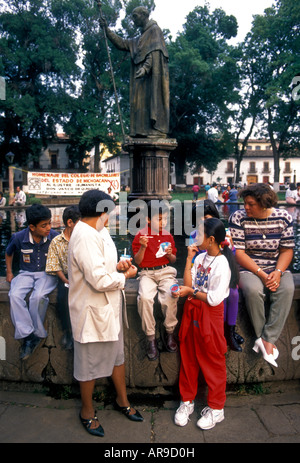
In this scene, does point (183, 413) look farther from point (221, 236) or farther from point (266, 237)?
point (266, 237)

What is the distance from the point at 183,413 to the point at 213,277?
40.7 inches

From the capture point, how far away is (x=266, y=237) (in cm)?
321

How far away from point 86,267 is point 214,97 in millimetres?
37247

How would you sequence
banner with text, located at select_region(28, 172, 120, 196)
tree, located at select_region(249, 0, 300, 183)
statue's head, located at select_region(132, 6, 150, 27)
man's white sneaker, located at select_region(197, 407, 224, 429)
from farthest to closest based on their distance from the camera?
tree, located at select_region(249, 0, 300, 183) < banner with text, located at select_region(28, 172, 120, 196) < statue's head, located at select_region(132, 6, 150, 27) < man's white sneaker, located at select_region(197, 407, 224, 429)

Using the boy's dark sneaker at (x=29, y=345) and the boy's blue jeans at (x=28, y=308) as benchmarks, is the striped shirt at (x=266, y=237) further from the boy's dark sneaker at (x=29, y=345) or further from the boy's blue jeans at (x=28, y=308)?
the boy's dark sneaker at (x=29, y=345)

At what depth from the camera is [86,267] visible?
247cm

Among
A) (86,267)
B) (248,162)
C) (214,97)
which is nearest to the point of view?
(86,267)

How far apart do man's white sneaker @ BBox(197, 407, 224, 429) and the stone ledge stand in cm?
45

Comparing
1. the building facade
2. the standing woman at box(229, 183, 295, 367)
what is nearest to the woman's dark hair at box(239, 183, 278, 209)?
the standing woman at box(229, 183, 295, 367)

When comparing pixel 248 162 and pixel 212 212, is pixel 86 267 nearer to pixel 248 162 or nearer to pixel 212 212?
pixel 212 212

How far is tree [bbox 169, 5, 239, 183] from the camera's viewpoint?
3481 centimetres

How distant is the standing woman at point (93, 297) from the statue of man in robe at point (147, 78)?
4421mm

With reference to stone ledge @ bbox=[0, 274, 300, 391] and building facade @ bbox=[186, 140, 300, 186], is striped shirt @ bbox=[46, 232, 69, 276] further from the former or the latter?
building facade @ bbox=[186, 140, 300, 186]

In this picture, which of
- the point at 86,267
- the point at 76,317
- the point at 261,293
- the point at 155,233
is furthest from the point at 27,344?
the point at 261,293
